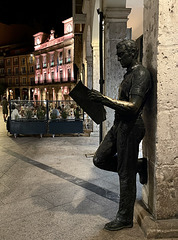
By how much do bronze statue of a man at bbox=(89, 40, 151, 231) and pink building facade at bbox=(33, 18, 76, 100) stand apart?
147 ft

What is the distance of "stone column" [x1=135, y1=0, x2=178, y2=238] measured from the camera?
2.49 metres

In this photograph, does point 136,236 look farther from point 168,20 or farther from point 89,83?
point 89,83

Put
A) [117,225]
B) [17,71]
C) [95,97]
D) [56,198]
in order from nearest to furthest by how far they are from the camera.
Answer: [95,97] → [117,225] → [56,198] → [17,71]

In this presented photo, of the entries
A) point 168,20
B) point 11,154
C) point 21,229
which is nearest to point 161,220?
point 21,229

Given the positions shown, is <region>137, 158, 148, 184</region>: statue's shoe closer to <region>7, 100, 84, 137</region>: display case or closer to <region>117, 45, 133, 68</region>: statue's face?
<region>117, 45, 133, 68</region>: statue's face

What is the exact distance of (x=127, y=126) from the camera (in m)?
2.65

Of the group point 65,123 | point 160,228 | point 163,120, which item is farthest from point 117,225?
point 65,123

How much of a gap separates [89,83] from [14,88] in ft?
189

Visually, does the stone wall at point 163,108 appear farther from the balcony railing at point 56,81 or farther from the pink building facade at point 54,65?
the balcony railing at point 56,81

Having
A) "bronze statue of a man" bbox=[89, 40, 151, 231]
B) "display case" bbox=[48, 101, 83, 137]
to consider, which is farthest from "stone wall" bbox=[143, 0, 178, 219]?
"display case" bbox=[48, 101, 83, 137]

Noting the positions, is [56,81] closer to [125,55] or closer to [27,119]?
[27,119]

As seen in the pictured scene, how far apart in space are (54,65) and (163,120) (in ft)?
171


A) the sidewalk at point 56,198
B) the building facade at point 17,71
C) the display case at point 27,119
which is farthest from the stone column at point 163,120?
the building facade at point 17,71

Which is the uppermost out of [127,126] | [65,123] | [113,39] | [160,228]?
[113,39]
